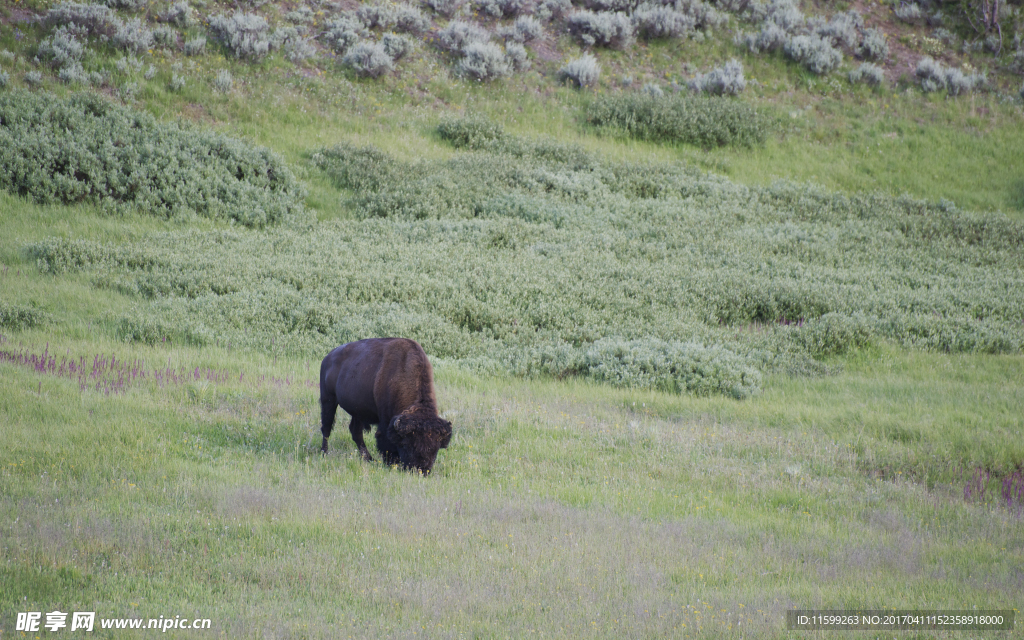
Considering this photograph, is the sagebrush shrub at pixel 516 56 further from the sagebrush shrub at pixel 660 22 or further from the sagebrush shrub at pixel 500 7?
the sagebrush shrub at pixel 660 22

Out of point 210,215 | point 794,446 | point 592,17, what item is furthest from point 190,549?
point 592,17

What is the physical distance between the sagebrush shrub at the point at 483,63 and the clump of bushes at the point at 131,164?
871 centimetres

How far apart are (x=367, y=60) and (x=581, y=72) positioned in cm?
722

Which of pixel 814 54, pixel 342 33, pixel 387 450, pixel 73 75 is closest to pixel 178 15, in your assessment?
pixel 73 75

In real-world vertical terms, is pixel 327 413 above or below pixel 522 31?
below

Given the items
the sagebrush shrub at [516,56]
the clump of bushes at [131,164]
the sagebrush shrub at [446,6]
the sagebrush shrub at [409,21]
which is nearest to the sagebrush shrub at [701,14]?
the sagebrush shrub at [516,56]

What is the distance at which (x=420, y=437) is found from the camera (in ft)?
28.3

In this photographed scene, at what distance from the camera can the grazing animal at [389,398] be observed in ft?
28.5

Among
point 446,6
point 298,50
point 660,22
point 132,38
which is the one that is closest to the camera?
point 132,38

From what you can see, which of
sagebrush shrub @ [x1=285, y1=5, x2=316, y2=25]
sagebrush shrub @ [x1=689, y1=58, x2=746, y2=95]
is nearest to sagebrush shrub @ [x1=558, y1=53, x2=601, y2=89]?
sagebrush shrub @ [x1=689, y1=58, x2=746, y2=95]

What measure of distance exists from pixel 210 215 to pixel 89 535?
14727mm

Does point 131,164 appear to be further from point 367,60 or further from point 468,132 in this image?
point 468,132

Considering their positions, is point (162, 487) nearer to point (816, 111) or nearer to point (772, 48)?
point (816, 111)

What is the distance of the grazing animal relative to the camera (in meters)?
8.69
